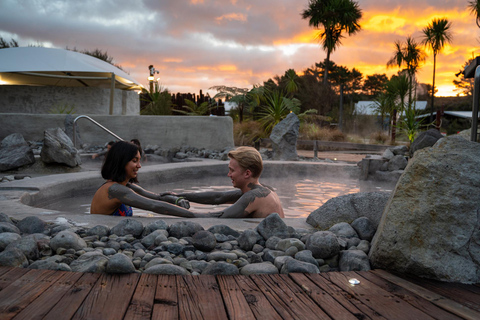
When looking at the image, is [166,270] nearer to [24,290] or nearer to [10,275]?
[24,290]

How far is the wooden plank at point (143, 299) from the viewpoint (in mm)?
1570

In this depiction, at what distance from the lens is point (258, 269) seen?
6.95 ft

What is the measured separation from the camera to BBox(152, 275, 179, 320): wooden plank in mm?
1575

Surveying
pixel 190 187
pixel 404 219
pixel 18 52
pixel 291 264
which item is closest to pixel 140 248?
pixel 291 264

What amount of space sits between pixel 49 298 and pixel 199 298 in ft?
2.01

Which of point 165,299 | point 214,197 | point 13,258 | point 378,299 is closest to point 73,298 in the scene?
point 165,299

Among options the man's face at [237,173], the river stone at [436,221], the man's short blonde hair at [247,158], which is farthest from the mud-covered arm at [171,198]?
the river stone at [436,221]

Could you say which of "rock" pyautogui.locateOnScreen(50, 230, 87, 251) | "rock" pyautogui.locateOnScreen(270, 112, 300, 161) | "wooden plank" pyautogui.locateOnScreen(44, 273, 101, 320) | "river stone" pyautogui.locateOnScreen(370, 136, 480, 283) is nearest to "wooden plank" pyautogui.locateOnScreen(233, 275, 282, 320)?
"wooden plank" pyautogui.locateOnScreen(44, 273, 101, 320)

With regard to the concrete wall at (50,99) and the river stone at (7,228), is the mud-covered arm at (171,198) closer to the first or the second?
the river stone at (7,228)

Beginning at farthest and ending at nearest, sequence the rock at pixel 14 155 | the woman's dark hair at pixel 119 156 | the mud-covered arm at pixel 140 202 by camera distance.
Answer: the rock at pixel 14 155, the woman's dark hair at pixel 119 156, the mud-covered arm at pixel 140 202

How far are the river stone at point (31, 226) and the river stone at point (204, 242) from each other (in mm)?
1100

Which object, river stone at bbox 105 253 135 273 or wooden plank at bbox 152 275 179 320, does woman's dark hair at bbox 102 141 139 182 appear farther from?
wooden plank at bbox 152 275 179 320

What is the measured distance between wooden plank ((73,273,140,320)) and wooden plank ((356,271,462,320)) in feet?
3.67

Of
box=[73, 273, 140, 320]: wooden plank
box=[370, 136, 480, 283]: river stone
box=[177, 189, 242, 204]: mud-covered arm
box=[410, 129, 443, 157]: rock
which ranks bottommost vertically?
box=[177, 189, 242, 204]: mud-covered arm
